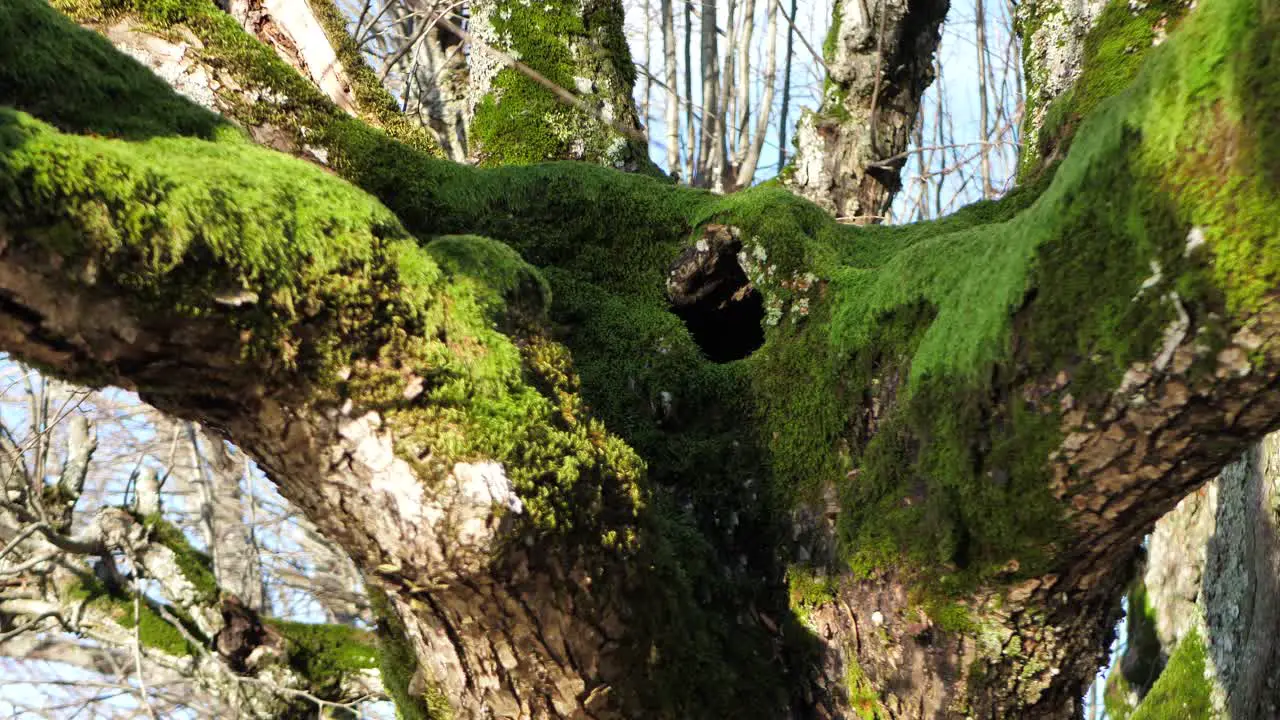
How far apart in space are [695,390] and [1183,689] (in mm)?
2711

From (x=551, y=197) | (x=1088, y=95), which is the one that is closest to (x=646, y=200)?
(x=551, y=197)

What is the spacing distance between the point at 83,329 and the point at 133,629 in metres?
4.31

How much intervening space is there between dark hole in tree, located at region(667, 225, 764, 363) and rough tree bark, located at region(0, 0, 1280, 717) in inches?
7.8

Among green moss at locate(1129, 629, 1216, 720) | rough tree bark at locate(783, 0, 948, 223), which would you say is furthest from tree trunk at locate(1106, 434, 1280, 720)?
rough tree bark at locate(783, 0, 948, 223)

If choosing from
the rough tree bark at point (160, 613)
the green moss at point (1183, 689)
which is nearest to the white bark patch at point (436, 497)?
the green moss at point (1183, 689)

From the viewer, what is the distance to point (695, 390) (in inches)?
113

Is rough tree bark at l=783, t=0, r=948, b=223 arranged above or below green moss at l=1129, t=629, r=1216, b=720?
above

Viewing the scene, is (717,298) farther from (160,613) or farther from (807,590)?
(160,613)

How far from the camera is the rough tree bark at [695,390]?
4.83 ft

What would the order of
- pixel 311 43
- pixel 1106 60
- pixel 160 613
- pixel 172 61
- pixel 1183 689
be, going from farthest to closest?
pixel 160 613 → pixel 1183 689 → pixel 311 43 → pixel 1106 60 → pixel 172 61

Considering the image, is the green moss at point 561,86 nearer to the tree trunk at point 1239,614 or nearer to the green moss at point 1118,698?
the tree trunk at point 1239,614

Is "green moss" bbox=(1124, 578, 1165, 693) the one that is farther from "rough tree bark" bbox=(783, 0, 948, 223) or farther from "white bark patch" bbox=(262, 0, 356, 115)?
"white bark patch" bbox=(262, 0, 356, 115)

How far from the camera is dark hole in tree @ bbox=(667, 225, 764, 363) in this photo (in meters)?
3.05

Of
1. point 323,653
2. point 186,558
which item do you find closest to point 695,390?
point 323,653
